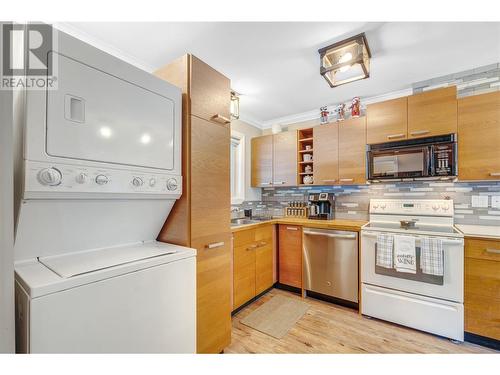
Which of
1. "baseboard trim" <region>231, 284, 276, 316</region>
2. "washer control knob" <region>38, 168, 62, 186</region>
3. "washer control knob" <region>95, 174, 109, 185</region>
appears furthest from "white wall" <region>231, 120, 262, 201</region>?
"washer control knob" <region>38, 168, 62, 186</region>

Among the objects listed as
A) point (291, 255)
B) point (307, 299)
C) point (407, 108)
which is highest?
point (407, 108)

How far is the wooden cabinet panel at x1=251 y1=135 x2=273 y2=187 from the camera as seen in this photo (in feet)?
11.5

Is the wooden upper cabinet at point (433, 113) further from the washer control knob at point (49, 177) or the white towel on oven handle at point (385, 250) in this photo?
the washer control knob at point (49, 177)

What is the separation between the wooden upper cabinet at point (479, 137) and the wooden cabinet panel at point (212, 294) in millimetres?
2313

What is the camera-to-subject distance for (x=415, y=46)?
6.30ft

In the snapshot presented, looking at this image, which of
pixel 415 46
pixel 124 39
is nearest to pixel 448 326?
pixel 415 46

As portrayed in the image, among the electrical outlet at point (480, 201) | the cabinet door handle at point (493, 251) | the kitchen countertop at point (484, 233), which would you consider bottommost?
the cabinet door handle at point (493, 251)

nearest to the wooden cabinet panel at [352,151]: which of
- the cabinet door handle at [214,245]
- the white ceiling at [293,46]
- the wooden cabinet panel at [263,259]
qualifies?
the white ceiling at [293,46]

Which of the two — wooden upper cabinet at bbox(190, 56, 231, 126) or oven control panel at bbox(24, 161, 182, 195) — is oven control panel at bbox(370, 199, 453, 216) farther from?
oven control panel at bbox(24, 161, 182, 195)

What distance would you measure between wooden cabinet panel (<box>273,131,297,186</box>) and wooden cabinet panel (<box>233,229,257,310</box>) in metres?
1.07

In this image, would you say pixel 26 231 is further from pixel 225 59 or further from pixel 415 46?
pixel 415 46

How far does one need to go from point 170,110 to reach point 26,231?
2.85ft

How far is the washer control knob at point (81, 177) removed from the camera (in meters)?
0.94

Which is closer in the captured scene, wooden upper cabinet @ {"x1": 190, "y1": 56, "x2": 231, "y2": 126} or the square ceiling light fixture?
wooden upper cabinet @ {"x1": 190, "y1": 56, "x2": 231, "y2": 126}
